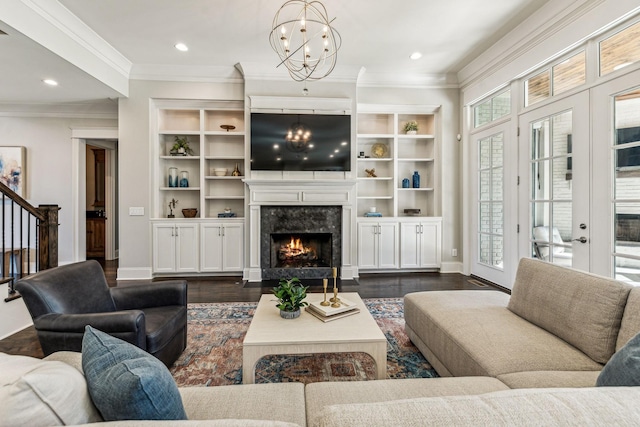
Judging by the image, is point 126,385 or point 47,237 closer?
point 126,385

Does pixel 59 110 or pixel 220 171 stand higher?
pixel 59 110

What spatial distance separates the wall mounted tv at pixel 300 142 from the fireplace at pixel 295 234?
0.64m

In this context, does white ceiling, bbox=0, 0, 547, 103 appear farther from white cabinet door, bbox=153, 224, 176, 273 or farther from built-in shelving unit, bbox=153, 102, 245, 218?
white cabinet door, bbox=153, 224, 176, 273

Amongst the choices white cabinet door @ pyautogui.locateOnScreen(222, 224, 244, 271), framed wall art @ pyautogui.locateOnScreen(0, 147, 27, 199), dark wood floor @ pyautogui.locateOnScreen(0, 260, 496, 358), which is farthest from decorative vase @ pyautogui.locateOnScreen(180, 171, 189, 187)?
framed wall art @ pyautogui.locateOnScreen(0, 147, 27, 199)

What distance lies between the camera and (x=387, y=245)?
4738mm

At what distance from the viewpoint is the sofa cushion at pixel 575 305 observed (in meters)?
1.40

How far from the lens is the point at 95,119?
5.29 m

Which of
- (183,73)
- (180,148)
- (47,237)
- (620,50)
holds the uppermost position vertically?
(183,73)

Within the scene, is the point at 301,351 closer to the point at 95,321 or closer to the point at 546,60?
the point at 95,321

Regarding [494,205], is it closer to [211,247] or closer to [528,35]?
[528,35]

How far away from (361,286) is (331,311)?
224 cm

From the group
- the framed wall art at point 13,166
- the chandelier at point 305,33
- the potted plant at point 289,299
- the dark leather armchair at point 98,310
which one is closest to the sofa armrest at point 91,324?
the dark leather armchair at point 98,310

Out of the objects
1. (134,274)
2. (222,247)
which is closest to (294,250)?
(222,247)

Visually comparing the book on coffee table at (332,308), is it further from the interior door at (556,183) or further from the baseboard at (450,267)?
the baseboard at (450,267)
